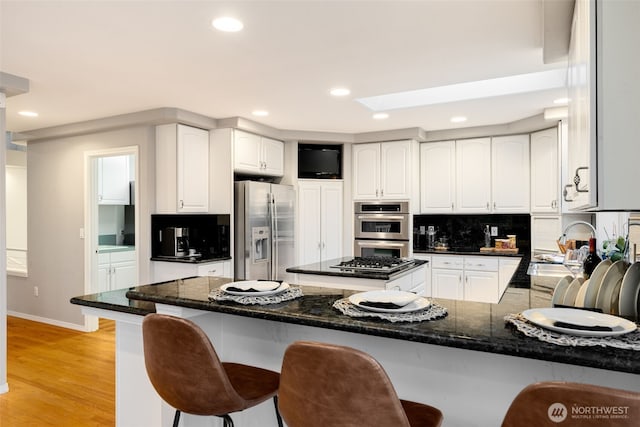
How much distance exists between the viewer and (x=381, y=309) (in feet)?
4.64

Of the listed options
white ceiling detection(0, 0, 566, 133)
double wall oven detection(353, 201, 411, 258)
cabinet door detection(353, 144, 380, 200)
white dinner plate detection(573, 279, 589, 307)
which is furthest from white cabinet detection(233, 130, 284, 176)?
white dinner plate detection(573, 279, 589, 307)

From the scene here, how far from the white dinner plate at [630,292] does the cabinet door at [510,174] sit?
362cm

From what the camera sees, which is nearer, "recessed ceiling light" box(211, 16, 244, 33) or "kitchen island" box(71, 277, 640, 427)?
"kitchen island" box(71, 277, 640, 427)

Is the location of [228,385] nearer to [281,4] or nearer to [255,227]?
[281,4]

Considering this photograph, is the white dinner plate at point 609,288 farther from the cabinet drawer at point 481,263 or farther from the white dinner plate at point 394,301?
the cabinet drawer at point 481,263

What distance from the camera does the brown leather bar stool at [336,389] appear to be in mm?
1052

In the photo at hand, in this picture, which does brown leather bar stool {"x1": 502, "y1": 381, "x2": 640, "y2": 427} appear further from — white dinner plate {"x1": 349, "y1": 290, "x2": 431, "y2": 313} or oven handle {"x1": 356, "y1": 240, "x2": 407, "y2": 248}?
oven handle {"x1": 356, "y1": 240, "x2": 407, "y2": 248}

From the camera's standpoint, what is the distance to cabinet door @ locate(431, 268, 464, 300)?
5133 mm

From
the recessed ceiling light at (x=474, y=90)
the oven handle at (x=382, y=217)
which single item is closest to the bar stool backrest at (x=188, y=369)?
the recessed ceiling light at (x=474, y=90)

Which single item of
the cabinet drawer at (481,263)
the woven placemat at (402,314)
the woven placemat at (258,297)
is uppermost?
the woven placemat at (258,297)

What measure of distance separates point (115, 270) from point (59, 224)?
883mm

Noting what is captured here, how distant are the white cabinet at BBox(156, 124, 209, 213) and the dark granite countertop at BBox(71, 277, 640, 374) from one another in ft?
7.74

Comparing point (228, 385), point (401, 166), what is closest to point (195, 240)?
point (401, 166)

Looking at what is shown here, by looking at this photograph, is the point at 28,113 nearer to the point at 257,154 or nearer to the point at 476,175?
the point at 257,154
